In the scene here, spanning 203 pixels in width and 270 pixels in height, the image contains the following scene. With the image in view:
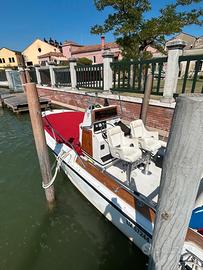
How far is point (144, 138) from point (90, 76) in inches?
243

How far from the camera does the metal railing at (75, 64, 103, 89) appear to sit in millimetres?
8199

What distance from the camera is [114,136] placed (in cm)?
361

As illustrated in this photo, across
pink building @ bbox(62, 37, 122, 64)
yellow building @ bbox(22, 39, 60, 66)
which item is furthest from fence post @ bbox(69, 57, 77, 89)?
yellow building @ bbox(22, 39, 60, 66)

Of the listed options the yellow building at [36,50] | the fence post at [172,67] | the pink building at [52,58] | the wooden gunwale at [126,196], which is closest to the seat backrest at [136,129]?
the wooden gunwale at [126,196]

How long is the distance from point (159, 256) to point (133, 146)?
7.71ft

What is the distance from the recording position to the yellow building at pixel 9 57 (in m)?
41.9

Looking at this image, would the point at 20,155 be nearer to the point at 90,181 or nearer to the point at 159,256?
the point at 90,181

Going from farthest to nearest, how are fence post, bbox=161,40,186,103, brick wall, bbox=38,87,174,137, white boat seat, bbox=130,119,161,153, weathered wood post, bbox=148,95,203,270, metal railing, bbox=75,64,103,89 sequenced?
1. metal railing, bbox=75,64,103,89
2. brick wall, bbox=38,87,174,137
3. fence post, bbox=161,40,186,103
4. white boat seat, bbox=130,119,161,153
5. weathered wood post, bbox=148,95,203,270

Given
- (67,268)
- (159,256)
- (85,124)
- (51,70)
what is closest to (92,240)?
(67,268)

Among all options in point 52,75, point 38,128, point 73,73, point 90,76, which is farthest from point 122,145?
point 52,75

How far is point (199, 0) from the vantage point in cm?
988

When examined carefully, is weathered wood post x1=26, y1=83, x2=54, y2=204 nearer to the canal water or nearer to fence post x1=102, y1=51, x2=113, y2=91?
the canal water

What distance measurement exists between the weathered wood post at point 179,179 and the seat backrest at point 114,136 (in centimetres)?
215

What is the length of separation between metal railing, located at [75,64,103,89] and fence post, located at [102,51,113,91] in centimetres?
50
